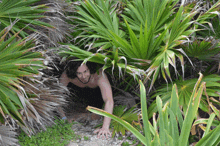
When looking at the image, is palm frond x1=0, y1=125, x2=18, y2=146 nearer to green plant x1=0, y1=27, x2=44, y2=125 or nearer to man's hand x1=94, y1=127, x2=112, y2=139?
green plant x1=0, y1=27, x2=44, y2=125

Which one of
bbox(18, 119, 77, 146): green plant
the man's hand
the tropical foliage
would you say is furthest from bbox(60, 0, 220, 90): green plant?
bbox(18, 119, 77, 146): green plant

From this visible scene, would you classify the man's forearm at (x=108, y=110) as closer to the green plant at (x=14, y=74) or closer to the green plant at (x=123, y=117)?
the green plant at (x=123, y=117)

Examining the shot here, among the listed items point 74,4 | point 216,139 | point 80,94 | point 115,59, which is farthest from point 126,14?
point 216,139

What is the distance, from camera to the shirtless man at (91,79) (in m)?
2.47

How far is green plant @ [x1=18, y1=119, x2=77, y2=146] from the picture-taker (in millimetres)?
2232

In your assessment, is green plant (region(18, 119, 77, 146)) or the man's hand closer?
green plant (region(18, 119, 77, 146))

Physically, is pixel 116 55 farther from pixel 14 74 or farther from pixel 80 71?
pixel 14 74

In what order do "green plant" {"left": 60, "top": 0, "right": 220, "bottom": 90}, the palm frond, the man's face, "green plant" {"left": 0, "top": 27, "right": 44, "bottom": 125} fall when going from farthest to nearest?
1. the man's face
2. "green plant" {"left": 60, "top": 0, "right": 220, "bottom": 90}
3. the palm frond
4. "green plant" {"left": 0, "top": 27, "right": 44, "bottom": 125}

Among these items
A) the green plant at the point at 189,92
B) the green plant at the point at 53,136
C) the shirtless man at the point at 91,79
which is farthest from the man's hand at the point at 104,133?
the green plant at the point at 189,92

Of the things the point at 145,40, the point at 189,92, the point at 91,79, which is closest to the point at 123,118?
the point at 91,79

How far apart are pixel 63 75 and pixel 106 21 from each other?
2.82ft

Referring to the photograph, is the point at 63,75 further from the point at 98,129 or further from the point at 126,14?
the point at 126,14

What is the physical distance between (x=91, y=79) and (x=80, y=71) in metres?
0.21

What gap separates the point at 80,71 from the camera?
8.56 feet
